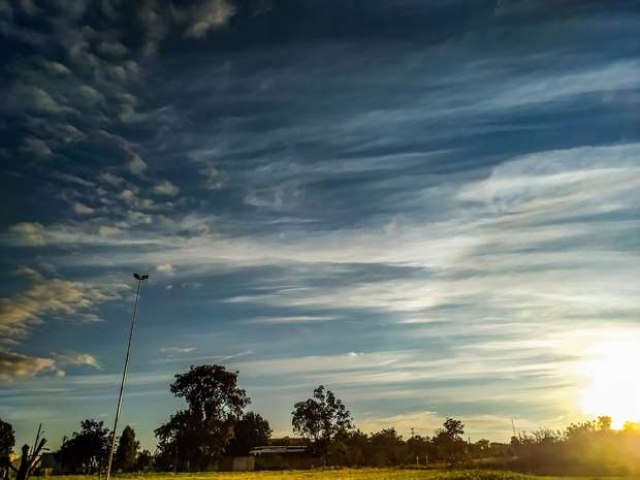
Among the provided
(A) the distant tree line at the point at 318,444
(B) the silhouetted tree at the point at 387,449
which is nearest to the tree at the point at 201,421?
(A) the distant tree line at the point at 318,444

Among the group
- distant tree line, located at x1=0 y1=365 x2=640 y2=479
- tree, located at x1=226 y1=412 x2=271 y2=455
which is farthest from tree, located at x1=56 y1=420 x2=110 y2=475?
tree, located at x1=226 y1=412 x2=271 y2=455

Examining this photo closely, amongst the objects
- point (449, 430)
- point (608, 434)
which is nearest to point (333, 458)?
point (449, 430)

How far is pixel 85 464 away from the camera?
326 feet

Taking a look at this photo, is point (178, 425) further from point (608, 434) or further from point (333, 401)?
point (608, 434)

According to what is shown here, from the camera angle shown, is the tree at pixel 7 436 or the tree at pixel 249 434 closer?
the tree at pixel 7 436

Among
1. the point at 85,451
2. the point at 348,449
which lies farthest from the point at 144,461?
the point at 348,449

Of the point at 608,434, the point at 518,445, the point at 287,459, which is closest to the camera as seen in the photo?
the point at 608,434

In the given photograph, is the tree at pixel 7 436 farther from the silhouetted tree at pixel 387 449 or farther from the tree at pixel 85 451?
the silhouetted tree at pixel 387 449

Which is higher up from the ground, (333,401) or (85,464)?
(333,401)

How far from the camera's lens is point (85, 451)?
321 ft

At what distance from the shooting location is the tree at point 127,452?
9131 centimetres

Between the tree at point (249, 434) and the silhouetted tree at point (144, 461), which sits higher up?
the tree at point (249, 434)

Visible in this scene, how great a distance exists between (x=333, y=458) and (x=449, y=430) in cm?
2479

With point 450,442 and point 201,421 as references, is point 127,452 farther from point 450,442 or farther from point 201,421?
point 450,442
